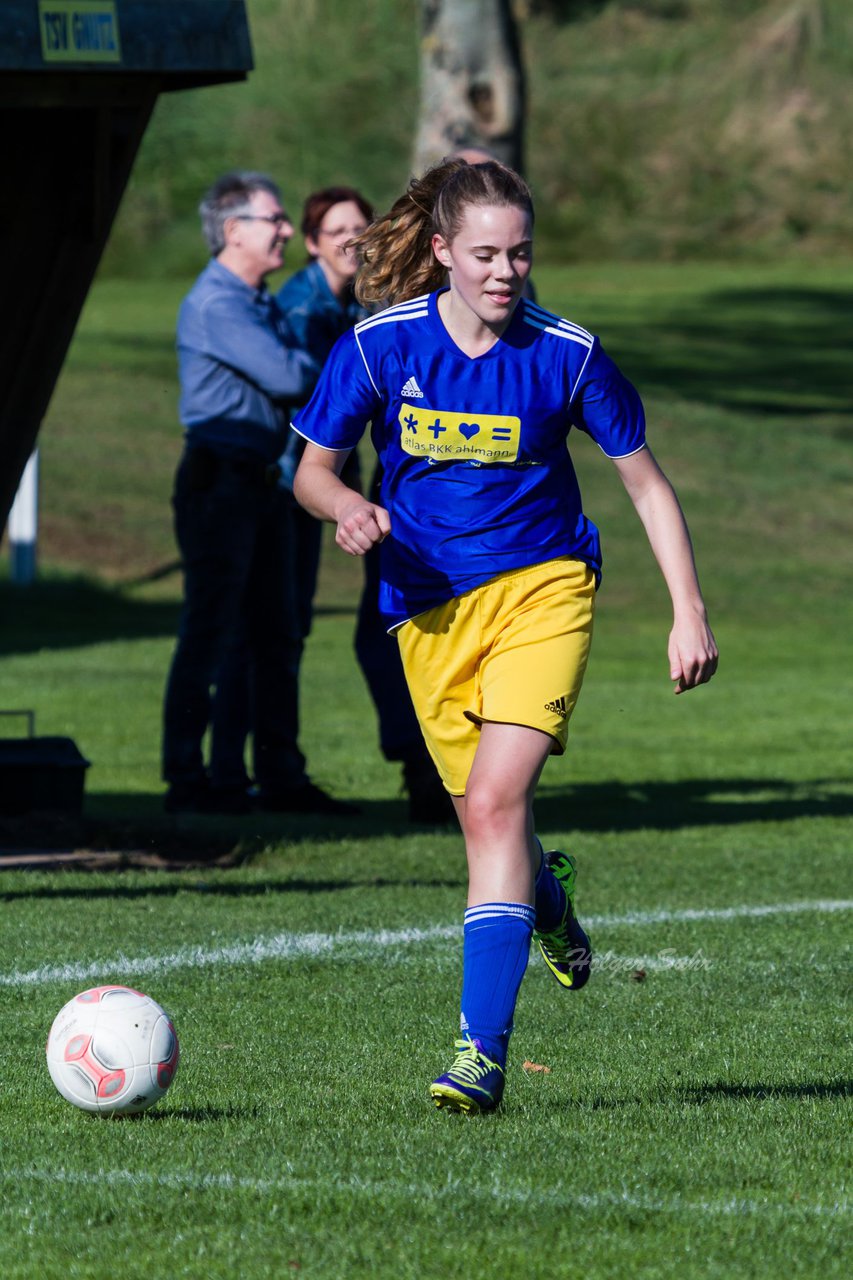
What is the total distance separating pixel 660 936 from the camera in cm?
666

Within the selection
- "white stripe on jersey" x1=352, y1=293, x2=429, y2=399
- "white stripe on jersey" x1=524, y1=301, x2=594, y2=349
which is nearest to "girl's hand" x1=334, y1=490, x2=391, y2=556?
"white stripe on jersey" x1=352, y1=293, x2=429, y2=399

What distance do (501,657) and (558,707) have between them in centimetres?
18

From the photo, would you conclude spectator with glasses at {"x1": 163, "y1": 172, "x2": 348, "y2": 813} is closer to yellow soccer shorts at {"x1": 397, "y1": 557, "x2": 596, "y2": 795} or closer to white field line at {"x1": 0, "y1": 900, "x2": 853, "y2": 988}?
white field line at {"x1": 0, "y1": 900, "x2": 853, "y2": 988}

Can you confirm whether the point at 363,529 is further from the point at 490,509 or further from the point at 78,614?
the point at 78,614

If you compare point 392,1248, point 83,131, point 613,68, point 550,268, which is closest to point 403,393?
point 392,1248

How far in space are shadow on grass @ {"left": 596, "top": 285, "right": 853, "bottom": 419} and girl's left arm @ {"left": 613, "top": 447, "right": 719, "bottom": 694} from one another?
82.7 feet

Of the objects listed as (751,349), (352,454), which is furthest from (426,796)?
(751,349)

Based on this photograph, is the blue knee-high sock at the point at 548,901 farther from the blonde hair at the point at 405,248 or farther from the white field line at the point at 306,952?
the blonde hair at the point at 405,248

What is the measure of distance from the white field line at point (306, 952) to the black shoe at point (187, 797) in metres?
2.53

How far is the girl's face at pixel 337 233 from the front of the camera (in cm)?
890

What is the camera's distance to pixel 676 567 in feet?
15.5

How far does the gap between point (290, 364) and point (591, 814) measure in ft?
8.04

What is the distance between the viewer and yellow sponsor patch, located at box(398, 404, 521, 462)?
480cm

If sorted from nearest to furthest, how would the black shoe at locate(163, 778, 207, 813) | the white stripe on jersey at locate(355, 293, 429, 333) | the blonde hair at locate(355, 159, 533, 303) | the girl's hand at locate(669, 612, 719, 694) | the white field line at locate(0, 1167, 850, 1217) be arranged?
the white field line at locate(0, 1167, 850, 1217), the girl's hand at locate(669, 612, 719, 694), the white stripe on jersey at locate(355, 293, 429, 333), the blonde hair at locate(355, 159, 533, 303), the black shoe at locate(163, 778, 207, 813)
